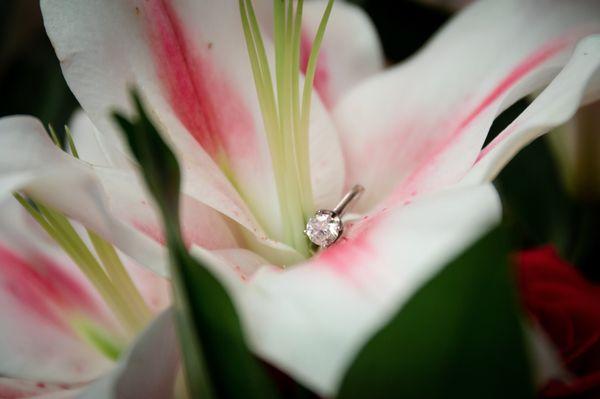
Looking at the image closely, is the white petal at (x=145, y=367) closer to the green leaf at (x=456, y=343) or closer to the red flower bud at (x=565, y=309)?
the green leaf at (x=456, y=343)

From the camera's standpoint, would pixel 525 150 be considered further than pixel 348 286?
Yes

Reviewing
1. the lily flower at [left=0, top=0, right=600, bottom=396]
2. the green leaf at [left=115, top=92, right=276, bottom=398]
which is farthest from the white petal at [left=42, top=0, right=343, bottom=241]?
the green leaf at [left=115, top=92, right=276, bottom=398]

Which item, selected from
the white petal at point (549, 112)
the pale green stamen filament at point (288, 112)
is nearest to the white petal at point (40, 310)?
the pale green stamen filament at point (288, 112)

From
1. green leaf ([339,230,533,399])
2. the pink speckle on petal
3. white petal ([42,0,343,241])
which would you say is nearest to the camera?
green leaf ([339,230,533,399])

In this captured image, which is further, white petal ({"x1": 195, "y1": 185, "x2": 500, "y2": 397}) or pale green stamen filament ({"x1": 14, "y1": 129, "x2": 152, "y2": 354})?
pale green stamen filament ({"x1": 14, "y1": 129, "x2": 152, "y2": 354})

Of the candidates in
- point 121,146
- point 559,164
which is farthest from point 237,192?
point 559,164

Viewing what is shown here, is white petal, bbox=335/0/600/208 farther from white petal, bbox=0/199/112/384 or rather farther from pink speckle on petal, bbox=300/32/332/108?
A: white petal, bbox=0/199/112/384

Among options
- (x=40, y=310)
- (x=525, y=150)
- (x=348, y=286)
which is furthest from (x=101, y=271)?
(x=525, y=150)

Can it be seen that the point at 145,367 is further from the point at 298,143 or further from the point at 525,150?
the point at 525,150
